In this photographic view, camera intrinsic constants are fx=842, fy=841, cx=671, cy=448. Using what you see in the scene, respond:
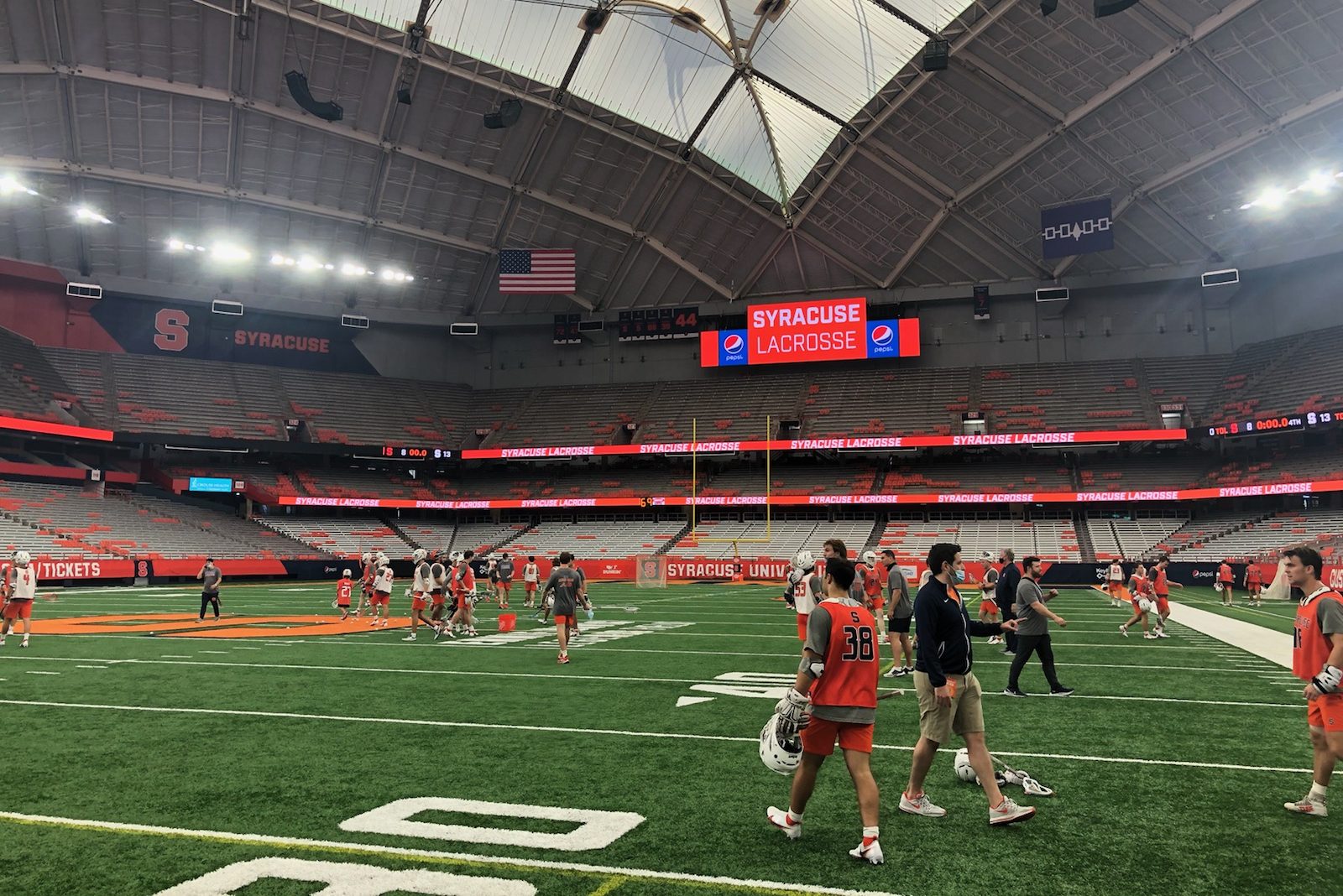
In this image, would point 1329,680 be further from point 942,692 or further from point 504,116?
point 504,116

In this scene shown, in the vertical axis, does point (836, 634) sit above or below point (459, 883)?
above

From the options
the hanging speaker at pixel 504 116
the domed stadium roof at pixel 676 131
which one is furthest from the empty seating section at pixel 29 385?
the hanging speaker at pixel 504 116

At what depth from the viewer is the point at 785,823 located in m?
5.29

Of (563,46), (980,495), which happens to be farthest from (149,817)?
(980,495)

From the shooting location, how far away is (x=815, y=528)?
49625mm

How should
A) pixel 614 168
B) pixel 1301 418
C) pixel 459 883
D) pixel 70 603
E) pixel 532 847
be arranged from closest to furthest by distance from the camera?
pixel 459 883, pixel 532 847, pixel 70 603, pixel 1301 418, pixel 614 168

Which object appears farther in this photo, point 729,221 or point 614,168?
point 729,221

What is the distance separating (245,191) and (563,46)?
18347 mm

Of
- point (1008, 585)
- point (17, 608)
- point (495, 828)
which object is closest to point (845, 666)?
point (495, 828)

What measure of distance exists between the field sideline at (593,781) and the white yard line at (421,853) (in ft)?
0.07

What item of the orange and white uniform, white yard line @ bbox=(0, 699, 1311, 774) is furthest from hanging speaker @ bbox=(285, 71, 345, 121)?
the orange and white uniform

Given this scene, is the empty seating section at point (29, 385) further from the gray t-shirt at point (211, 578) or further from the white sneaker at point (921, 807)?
the white sneaker at point (921, 807)

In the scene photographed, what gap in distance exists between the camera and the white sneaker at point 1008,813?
17.8ft

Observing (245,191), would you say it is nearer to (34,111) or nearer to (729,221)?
(34,111)
